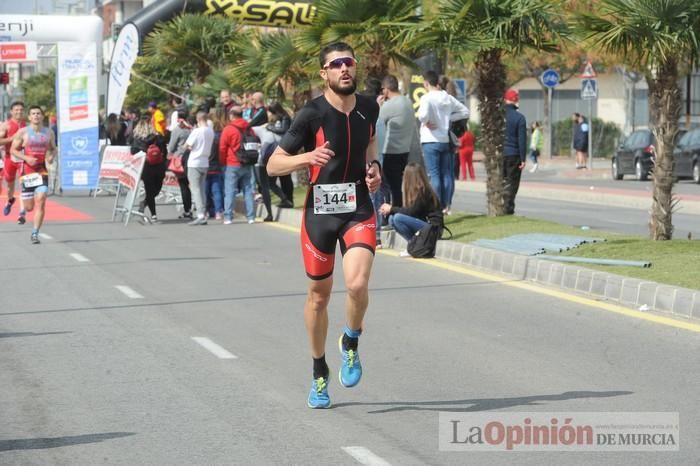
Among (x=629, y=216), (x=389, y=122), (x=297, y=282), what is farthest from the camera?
(x=629, y=216)

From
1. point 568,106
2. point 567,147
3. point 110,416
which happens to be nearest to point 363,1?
point 110,416

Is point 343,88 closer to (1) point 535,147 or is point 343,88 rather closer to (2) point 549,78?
(2) point 549,78

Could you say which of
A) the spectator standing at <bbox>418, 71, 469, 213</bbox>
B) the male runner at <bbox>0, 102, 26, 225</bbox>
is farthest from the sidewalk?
the male runner at <bbox>0, 102, 26, 225</bbox>

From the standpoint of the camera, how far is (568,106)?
3056 inches

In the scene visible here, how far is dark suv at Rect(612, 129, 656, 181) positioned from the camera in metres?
41.3

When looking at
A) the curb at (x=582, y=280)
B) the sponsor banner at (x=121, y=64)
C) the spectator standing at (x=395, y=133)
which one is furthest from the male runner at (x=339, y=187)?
the sponsor banner at (x=121, y=64)

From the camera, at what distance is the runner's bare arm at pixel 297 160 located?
7816 millimetres

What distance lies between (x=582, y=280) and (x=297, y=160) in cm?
605

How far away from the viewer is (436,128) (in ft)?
64.8

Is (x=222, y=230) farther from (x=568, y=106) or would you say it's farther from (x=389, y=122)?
(x=568, y=106)

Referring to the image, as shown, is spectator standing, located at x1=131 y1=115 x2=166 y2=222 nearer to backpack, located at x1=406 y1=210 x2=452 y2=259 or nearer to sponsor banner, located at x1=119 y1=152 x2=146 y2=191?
sponsor banner, located at x1=119 y1=152 x2=146 y2=191

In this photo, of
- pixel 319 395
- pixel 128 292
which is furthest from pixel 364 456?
pixel 128 292

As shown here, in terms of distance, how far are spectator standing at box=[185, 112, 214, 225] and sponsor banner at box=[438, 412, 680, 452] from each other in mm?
15887

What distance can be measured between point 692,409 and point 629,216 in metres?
18.7
